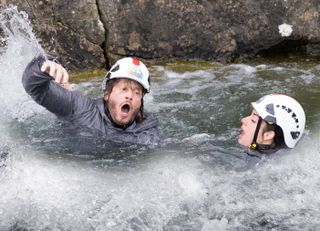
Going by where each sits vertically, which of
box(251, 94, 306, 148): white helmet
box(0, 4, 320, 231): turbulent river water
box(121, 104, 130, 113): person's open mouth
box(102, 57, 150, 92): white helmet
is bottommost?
box(0, 4, 320, 231): turbulent river water

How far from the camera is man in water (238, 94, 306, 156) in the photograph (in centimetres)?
525

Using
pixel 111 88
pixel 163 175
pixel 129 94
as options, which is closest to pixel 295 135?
pixel 163 175

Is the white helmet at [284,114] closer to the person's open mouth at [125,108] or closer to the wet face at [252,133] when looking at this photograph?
the wet face at [252,133]

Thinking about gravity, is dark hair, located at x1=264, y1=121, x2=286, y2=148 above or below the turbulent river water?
above

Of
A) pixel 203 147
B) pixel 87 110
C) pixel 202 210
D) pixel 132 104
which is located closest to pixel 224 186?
pixel 202 210

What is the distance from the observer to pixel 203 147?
5824 millimetres

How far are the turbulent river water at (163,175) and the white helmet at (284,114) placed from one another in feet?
1.12

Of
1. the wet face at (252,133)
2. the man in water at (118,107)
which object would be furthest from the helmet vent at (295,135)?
the man in water at (118,107)

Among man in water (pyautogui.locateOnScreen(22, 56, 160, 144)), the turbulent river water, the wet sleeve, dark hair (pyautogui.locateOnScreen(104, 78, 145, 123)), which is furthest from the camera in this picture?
dark hair (pyautogui.locateOnScreen(104, 78, 145, 123))

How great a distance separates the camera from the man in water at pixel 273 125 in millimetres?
5254

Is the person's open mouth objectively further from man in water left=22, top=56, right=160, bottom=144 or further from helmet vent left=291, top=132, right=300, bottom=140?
helmet vent left=291, top=132, right=300, bottom=140

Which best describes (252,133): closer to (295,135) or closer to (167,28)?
(295,135)

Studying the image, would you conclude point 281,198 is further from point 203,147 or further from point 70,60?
point 70,60

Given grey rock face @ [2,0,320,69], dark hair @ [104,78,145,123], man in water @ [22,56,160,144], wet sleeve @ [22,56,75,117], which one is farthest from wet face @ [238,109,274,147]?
grey rock face @ [2,0,320,69]
